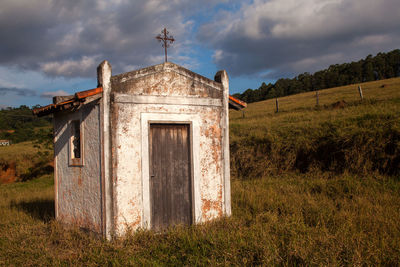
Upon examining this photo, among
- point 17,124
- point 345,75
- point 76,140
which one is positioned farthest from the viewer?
point 345,75

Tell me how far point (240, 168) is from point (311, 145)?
334 centimetres

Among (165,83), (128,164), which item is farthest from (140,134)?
(165,83)

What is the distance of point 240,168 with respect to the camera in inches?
539

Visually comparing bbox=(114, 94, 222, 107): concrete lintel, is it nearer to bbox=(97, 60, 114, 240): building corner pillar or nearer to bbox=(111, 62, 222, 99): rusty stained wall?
bbox=(111, 62, 222, 99): rusty stained wall

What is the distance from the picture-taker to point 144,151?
6086 mm

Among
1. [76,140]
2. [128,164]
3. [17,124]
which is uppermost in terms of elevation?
[17,124]

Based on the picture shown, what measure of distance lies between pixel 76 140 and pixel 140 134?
1919mm

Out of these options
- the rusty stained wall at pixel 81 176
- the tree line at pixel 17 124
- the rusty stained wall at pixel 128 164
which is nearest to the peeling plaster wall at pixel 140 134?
the rusty stained wall at pixel 128 164

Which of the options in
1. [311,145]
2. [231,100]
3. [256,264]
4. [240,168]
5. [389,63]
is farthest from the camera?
[389,63]

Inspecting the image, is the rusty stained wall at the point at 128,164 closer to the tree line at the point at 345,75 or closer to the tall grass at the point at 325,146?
the tall grass at the point at 325,146

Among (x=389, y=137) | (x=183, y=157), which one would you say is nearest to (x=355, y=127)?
(x=389, y=137)

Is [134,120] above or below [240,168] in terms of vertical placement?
above

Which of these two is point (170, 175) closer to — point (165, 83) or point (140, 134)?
point (140, 134)

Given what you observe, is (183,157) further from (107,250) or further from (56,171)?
(56,171)
